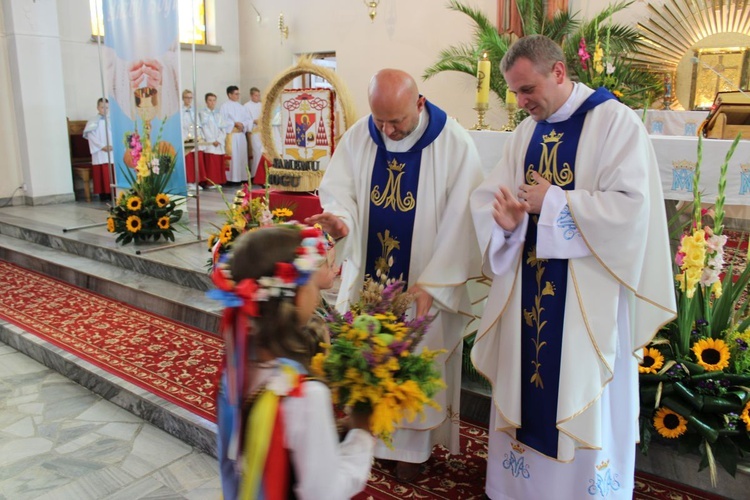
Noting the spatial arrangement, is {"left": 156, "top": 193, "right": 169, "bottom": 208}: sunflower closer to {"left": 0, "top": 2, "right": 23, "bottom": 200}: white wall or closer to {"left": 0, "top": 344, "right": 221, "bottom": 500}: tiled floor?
{"left": 0, "top": 344, "right": 221, "bottom": 500}: tiled floor

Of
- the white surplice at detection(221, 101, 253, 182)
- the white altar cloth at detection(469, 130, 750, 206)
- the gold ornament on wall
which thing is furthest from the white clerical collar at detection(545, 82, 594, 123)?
the white surplice at detection(221, 101, 253, 182)

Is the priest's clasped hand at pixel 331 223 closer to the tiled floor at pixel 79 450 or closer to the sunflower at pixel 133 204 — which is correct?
A: the tiled floor at pixel 79 450

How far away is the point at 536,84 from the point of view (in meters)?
2.04

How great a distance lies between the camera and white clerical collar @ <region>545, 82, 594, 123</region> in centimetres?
212

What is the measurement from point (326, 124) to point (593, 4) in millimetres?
4864

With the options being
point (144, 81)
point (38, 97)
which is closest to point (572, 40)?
point (144, 81)

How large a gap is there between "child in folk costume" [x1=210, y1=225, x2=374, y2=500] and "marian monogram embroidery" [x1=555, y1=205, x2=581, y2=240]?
97cm

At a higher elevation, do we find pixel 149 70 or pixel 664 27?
pixel 664 27

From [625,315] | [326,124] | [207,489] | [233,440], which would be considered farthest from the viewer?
[326,124]

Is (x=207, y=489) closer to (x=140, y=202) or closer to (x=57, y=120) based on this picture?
(x=140, y=202)

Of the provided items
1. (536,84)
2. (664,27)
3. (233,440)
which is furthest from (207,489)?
(664,27)

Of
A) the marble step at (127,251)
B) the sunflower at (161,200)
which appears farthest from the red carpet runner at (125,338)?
the sunflower at (161,200)

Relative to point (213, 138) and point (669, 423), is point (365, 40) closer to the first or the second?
point (213, 138)

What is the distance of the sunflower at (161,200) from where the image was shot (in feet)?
20.1
